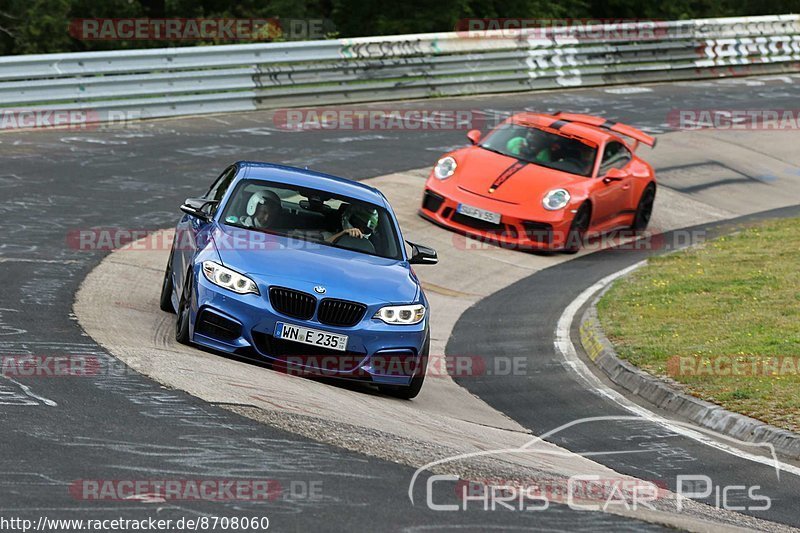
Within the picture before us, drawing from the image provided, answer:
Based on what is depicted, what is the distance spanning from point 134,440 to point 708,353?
646 centimetres

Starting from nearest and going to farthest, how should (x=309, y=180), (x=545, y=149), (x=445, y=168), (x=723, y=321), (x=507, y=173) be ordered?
(x=309, y=180) → (x=723, y=321) → (x=507, y=173) → (x=445, y=168) → (x=545, y=149)

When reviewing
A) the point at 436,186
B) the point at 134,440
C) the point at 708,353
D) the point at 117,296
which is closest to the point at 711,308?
the point at 708,353

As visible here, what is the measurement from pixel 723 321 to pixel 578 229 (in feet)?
15.7

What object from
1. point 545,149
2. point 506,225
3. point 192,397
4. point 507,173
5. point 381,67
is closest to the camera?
point 192,397

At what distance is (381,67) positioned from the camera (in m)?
26.4

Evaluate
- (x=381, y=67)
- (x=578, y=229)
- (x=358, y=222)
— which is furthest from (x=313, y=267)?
(x=381, y=67)

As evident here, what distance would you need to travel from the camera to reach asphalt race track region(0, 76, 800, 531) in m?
6.41

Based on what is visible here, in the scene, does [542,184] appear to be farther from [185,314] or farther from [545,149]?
[185,314]

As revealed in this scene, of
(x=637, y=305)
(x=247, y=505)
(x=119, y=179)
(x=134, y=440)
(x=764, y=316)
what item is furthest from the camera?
(x=119, y=179)

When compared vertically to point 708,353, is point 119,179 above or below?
above

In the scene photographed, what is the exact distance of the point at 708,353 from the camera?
1193cm

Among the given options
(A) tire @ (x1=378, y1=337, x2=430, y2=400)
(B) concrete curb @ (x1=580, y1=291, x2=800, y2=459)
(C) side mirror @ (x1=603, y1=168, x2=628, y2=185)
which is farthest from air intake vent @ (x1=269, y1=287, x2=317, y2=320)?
(C) side mirror @ (x1=603, y1=168, x2=628, y2=185)

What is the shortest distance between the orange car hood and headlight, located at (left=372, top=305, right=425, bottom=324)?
7.65 m

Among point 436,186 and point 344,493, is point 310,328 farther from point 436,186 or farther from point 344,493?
point 436,186
